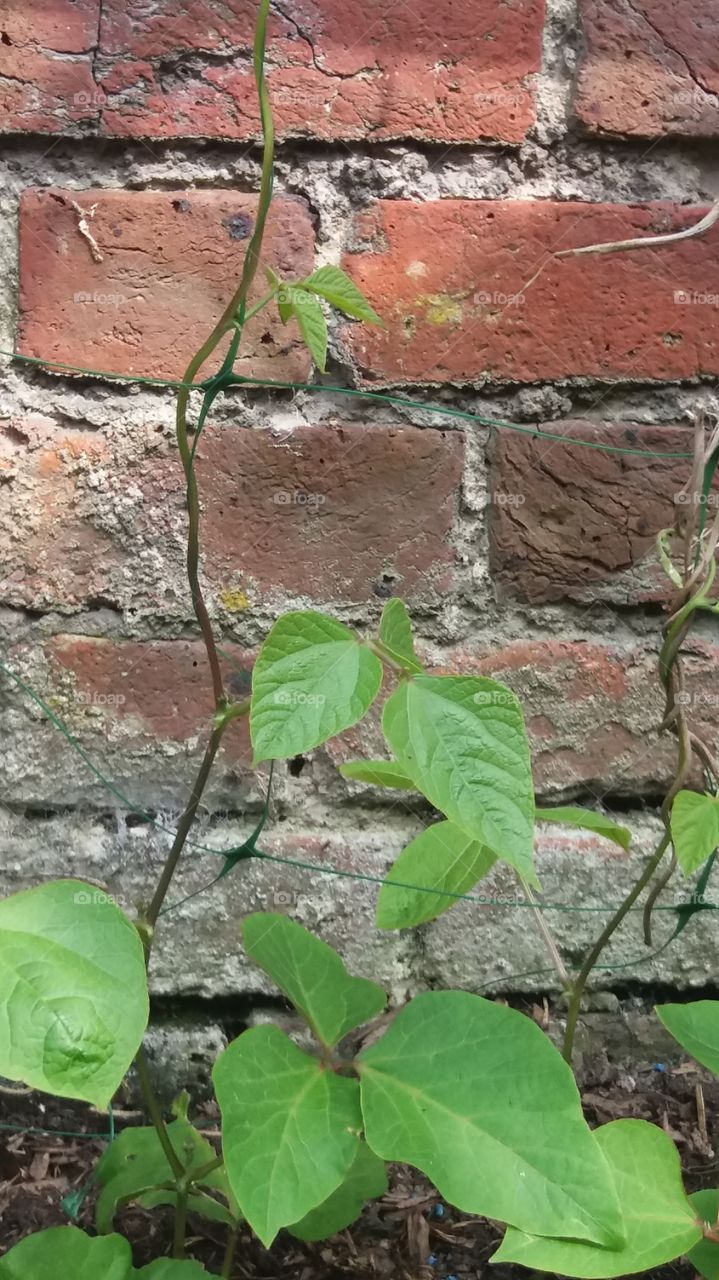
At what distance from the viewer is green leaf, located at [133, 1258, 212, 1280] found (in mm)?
469

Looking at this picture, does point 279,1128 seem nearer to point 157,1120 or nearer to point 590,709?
point 157,1120

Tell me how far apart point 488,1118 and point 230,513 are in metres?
0.40

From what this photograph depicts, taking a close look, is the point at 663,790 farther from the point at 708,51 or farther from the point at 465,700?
the point at 708,51

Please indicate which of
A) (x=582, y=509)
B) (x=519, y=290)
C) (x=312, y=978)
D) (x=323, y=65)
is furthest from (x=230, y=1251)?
(x=323, y=65)

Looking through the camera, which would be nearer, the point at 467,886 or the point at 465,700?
the point at 465,700

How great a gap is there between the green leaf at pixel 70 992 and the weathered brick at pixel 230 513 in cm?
27

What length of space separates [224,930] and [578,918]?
25 cm

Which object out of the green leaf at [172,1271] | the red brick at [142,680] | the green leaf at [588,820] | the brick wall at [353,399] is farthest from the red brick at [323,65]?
the green leaf at [172,1271]

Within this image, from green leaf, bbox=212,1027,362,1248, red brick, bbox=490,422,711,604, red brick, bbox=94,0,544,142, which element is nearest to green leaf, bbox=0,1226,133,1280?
green leaf, bbox=212,1027,362,1248

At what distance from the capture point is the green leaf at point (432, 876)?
20.7 inches

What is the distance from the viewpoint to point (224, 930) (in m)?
0.67

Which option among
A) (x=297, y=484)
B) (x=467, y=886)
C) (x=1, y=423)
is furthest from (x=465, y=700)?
(x=1, y=423)

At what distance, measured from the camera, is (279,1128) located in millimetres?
426

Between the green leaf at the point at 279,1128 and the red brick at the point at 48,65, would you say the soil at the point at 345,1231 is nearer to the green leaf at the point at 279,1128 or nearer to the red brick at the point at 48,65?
the green leaf at the point at 279,1128
